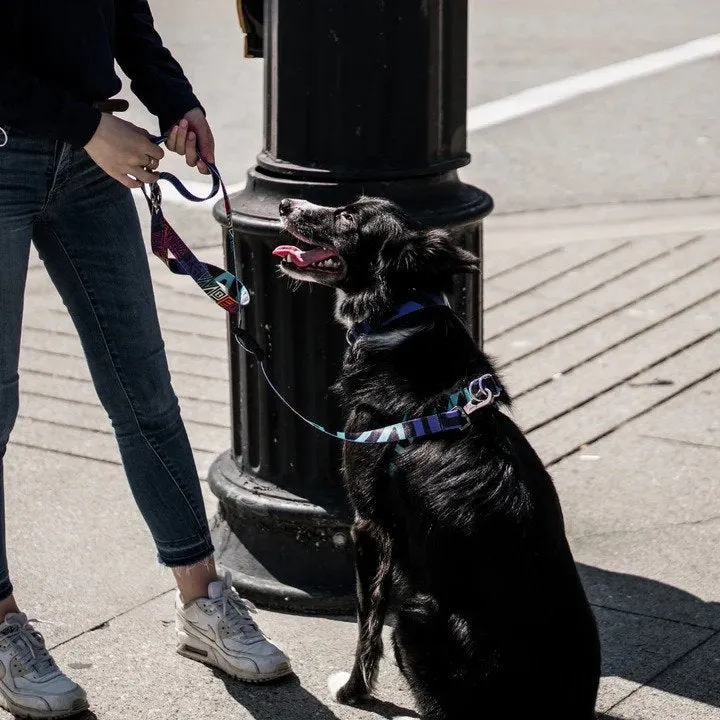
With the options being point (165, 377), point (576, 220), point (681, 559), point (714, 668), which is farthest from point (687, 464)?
point (576, 220)

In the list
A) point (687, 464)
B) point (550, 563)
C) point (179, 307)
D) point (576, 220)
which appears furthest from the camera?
point (576, 220)

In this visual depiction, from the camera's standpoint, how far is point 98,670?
367cm

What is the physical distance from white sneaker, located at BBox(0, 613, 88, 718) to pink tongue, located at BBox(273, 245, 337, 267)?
120cm

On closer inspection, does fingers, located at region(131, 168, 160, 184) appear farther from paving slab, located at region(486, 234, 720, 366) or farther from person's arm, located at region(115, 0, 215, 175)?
paving slab, located at region(486, 234, 720, 366)

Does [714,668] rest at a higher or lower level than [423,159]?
lower

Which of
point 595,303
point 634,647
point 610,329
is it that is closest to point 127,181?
point 634,647

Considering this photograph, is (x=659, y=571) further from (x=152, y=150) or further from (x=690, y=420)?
(x=152, y=150)

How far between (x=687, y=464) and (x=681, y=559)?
75cm

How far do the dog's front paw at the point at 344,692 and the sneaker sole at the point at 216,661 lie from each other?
5.8 inches

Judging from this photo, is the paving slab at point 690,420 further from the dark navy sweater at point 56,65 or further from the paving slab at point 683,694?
the dark navy sweater at point 56,65

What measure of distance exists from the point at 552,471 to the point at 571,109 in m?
6.11

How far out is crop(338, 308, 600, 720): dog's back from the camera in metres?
3.00

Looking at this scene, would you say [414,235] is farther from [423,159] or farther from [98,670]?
[98,670]

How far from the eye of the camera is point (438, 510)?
3.12 meters
